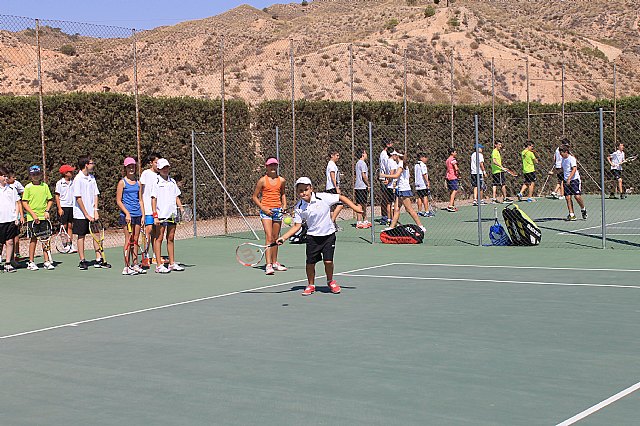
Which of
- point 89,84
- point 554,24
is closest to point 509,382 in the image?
point 89,84

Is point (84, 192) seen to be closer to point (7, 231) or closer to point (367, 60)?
point (7, 231)

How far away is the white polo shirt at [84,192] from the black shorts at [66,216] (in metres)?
1.62

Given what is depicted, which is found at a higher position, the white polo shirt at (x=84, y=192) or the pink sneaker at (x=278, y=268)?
the white polo shirt at (x=84, y=192)

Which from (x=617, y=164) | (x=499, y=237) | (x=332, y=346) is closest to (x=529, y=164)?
(x=617, y=164)

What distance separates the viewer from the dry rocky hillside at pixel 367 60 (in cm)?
4819

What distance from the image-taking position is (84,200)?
1605 cm

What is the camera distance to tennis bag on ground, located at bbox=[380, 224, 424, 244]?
1898 cm

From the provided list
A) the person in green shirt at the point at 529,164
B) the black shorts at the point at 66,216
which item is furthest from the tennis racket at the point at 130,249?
the person in green shirt at the point at 529,164

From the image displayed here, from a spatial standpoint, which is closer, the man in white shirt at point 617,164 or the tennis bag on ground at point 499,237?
the tennis bag on ground at point 499,237

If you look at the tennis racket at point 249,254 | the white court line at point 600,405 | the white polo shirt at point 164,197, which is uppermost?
the white polo shirt at point 164,197

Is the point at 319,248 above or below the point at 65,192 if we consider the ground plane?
below

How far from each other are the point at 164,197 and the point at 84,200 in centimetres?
164

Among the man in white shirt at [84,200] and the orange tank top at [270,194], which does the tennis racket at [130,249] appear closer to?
the man in white shirt at [84,200]

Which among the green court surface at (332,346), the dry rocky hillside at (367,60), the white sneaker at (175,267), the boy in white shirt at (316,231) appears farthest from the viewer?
the dry rocky hillside at (367,60)
